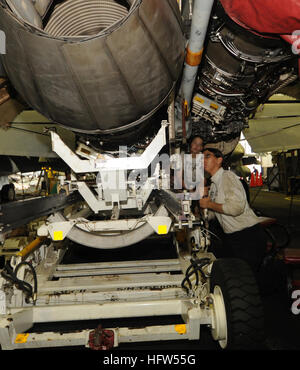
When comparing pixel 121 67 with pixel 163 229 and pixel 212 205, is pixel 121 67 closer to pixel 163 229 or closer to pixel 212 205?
pixel 163 229

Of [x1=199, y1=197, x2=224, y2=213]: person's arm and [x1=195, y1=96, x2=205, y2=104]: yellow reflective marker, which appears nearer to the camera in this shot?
[x1=199, y1=197, x2=224, y2=213]: person's arm

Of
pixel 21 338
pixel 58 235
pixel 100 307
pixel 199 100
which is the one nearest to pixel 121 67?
pixel 58 235

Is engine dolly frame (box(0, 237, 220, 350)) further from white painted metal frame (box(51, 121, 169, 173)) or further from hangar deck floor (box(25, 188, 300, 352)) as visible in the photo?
white painted metal frame (box(51, 121, 169, 173))

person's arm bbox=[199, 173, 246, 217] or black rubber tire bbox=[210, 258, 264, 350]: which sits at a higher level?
person's arm bbox=[199, 173, 246, 217]

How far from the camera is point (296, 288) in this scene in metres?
2.72

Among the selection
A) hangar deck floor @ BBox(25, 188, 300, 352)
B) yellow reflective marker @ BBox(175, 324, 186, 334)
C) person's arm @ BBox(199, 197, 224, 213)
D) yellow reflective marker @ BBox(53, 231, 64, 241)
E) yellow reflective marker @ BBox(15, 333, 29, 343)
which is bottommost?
hangar deck floor @ BBox(25, 188, 300, 352)

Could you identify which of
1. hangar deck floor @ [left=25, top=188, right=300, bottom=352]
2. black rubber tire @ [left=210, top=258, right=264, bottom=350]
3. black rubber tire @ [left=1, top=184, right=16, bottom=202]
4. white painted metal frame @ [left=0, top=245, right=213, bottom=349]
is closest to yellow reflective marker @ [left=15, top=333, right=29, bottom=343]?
white painted metal frame @ [left=0, top=245, right=213, bottom=349]

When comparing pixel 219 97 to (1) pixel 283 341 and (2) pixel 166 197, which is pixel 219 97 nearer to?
(2) pixel 166 197

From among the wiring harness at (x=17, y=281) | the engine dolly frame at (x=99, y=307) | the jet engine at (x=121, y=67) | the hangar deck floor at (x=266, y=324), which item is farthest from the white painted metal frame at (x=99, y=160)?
the hangar deck floor at (x=266, y=324)

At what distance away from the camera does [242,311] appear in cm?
163

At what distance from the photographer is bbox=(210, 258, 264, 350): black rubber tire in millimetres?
1604

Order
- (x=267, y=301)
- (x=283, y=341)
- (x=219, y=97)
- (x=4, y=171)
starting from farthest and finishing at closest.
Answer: (x=4, y=171)
(x=219, y=97)
(x=267, y=301)
(x=283, y=341)

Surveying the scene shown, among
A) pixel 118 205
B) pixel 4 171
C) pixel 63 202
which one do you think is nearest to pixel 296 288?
pixel 118 205

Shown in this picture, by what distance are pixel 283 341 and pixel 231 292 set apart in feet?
2.80
